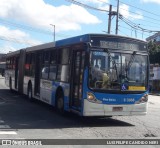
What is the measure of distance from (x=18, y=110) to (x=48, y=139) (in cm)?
675

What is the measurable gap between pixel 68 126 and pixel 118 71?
247 cm

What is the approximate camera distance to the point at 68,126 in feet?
41.1

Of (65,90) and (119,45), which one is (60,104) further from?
(119,45)

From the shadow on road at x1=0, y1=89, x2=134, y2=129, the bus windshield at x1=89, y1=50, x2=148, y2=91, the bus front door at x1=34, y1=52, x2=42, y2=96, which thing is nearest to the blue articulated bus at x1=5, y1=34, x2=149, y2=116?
the bus windshield at x1=89, y1=50, x2=148, y2=91

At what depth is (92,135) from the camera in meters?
10.9

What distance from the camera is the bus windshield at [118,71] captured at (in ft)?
42.0

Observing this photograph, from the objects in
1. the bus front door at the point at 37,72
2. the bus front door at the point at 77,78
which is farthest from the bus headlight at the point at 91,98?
the bus front door at the point at 37,72

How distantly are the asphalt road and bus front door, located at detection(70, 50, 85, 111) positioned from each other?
73cm

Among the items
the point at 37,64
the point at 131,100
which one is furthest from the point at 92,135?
the point at 37,64

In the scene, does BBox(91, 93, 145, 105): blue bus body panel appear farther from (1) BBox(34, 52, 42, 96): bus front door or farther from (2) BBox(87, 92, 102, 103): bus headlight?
(1) BBox(34, 52, 42, 96): bus front door

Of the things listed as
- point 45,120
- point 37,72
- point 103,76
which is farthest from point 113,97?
point 37,72

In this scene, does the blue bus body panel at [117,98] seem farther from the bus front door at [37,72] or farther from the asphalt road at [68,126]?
the bus front door at [37,72]

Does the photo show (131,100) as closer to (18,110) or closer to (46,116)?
(46,116)

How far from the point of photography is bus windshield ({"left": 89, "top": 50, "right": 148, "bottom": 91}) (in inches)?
504
